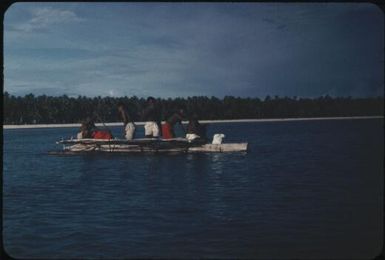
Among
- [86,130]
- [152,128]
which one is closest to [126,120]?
[152,128]

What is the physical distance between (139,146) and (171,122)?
2405 mm

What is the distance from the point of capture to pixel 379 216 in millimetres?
9188

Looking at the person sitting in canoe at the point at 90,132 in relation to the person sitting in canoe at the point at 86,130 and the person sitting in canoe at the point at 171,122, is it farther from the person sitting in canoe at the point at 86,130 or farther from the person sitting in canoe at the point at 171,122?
the person sitting in canoe at the point at 171,122

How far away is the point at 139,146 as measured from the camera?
26.1 m

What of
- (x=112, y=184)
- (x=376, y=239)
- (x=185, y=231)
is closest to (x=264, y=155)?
(x=112, y=184)

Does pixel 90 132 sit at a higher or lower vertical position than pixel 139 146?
higher

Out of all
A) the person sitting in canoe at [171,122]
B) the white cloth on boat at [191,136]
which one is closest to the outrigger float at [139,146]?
the white cloth on boat at [191,136]

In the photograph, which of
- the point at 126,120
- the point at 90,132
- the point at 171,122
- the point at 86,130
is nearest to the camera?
the point at 126,120

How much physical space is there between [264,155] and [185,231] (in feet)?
69.9

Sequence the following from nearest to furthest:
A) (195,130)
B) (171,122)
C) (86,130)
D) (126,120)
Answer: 1. (126,120)
2. (171,122)
3. (86,130)
4. (195,130)

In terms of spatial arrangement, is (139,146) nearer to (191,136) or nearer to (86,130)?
(191,136)

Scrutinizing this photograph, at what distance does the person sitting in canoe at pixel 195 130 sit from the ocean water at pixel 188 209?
1329 millimetres

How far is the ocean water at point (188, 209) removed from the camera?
1042cm

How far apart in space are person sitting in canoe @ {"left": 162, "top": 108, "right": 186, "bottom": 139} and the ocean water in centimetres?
142
